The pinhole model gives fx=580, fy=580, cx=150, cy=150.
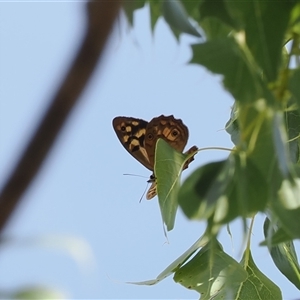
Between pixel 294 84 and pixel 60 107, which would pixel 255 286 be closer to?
pixel 294 84

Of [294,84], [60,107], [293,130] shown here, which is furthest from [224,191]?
[293,130]

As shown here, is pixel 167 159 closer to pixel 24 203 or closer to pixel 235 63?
pixel 235 63

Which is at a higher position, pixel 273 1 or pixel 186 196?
pixel 273 1

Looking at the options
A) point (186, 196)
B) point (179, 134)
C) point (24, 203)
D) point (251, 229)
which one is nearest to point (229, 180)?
point (186, 196)

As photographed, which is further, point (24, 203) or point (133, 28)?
point (133, 28)

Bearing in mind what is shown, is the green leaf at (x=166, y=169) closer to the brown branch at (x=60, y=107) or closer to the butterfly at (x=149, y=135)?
the butterfly at (x=149, y=135)

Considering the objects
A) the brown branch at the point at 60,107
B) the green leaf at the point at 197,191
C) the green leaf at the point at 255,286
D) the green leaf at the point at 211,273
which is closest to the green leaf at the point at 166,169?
the green leaf at the point at 211,273
